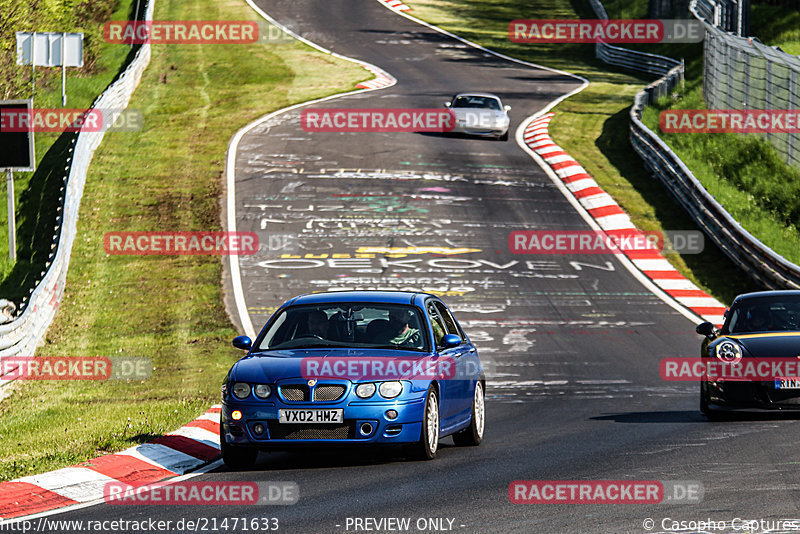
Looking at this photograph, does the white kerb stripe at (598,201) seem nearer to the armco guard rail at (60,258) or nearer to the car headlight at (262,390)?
the armco guard rail at (60,258)

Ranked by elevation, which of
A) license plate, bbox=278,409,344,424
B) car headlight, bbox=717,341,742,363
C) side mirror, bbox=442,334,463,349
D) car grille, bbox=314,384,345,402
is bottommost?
car headlight, bbox=717,341,742,363

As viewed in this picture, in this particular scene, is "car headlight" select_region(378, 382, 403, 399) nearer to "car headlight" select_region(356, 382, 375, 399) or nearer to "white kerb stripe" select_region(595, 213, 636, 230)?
"car headlight" select_region(356, 382, 375, 399)

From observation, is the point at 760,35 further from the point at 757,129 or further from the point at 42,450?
the point at 42,450

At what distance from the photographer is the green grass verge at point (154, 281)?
13.0m

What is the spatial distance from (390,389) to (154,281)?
14029mm

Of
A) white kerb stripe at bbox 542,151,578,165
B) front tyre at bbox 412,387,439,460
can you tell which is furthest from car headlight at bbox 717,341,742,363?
white kerb stripe at bbox 542,151,578,165

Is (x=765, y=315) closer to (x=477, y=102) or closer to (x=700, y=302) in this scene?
(x=700, y=302)

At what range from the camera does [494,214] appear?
2894 centimetres

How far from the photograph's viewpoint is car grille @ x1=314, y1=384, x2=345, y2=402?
1014 centimetres

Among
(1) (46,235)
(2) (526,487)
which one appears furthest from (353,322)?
(1) (46,235)

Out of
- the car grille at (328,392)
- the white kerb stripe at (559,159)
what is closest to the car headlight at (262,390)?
the car grille at (328,392)

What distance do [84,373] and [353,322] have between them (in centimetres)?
746

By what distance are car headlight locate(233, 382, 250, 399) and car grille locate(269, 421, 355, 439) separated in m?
0.35

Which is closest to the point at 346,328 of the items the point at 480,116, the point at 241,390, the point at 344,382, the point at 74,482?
the point at 344,382
